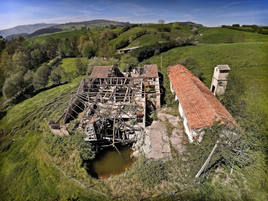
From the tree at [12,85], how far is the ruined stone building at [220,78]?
44.3 m

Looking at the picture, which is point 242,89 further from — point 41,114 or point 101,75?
point 41,114

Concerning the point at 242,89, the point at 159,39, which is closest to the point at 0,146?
the point at 242,89

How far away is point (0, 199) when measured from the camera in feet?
44.1

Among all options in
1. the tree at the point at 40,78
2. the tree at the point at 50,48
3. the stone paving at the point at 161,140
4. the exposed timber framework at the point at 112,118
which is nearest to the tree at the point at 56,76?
the tree at the point at 40,78

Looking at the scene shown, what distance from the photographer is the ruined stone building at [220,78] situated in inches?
701

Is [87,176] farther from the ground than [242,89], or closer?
closer

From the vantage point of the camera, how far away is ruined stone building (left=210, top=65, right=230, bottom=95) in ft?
58.4

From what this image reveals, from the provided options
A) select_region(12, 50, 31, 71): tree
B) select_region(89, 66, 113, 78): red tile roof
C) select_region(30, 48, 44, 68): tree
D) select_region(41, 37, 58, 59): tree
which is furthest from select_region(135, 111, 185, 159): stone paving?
select_region(41, 37, 58, 59): tree

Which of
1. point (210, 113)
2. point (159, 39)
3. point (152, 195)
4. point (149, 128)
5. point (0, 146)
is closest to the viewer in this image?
point (152, 195)

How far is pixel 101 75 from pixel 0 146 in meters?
18.5

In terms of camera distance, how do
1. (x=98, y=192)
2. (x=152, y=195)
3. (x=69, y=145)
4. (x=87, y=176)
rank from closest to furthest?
(x=152, y=195) → (x=98, y=192) → (x=87, y=176) → (x=69, y=145)

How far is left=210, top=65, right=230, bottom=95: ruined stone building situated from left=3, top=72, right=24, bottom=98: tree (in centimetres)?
4432

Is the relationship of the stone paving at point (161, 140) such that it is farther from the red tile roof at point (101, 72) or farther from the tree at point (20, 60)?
the tree at point (20, 60)

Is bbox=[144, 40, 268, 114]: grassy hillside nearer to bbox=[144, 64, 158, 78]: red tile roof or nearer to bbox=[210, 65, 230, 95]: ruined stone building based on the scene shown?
bbox=[210, 65, 230, 95]: ruined stone building
